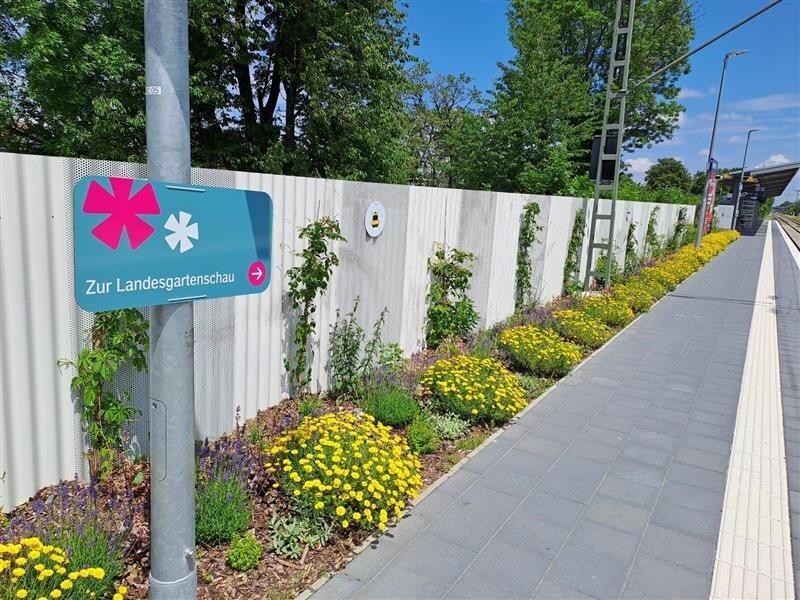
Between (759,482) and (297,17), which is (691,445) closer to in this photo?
(759,482)

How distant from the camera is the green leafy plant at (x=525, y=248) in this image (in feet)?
28.1

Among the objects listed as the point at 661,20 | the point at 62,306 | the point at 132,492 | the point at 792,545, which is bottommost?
the point at 792,545

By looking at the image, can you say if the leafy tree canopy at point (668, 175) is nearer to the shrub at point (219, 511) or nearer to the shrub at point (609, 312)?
the shrub at point (609, 312)

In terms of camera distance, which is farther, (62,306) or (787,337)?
(787,337)

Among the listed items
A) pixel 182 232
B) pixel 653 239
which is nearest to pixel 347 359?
pixel 182 232

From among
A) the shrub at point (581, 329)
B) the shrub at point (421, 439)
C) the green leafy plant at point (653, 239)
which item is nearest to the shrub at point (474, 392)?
the shrub at point (421, 439)

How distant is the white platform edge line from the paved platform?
45mm

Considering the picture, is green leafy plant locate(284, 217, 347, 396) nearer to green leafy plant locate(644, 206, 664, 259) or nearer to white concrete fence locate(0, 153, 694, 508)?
white concrete fence locate(0, 153, 694, 508)

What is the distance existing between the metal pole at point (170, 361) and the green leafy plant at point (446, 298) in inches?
188

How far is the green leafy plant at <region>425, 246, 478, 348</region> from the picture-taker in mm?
6598

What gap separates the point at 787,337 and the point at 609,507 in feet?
26.7

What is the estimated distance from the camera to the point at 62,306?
287cm

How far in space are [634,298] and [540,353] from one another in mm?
5410

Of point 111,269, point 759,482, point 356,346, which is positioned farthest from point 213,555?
point 759,482
